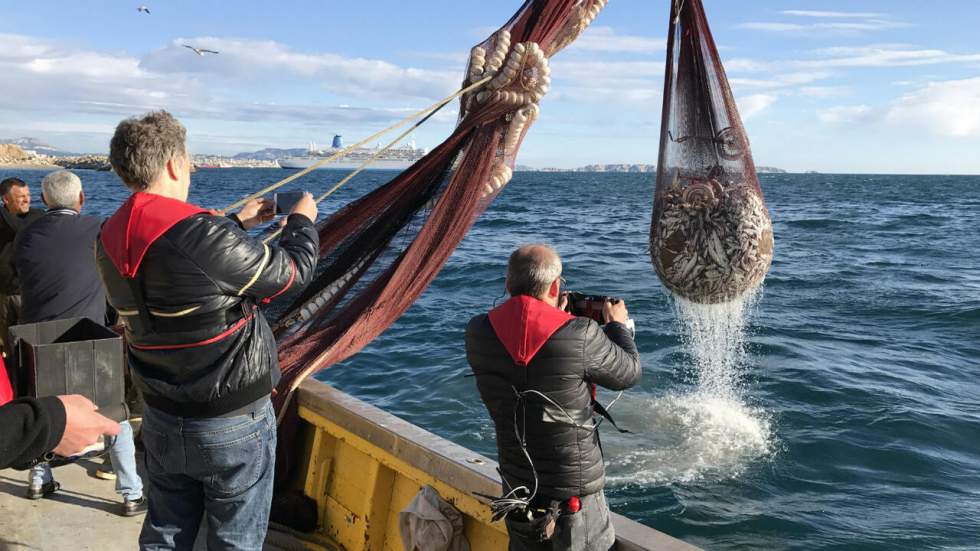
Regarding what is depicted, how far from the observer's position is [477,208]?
12.5ft

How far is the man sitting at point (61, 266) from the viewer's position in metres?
3.69

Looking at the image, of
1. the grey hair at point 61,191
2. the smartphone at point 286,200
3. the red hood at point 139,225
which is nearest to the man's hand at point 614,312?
the smartphone at point 286,200

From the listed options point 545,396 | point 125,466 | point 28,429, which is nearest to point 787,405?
point 545,396

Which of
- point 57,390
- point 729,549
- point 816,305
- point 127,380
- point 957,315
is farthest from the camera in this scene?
point 816,305

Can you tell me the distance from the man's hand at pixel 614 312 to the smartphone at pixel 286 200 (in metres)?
1.17

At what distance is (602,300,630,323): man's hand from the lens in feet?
9.28

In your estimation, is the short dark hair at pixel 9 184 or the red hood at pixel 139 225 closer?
the red hood at pixel 139 225

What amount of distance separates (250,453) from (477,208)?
6.00 ft

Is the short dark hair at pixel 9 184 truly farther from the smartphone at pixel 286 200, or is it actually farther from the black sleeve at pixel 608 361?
the black sleeve at pixel 608 361

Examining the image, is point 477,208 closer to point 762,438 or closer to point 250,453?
point 250,453

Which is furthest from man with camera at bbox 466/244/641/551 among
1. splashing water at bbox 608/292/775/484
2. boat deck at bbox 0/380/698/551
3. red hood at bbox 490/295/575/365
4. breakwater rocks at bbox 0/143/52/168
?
breakwater rocks at bbox 0/143/52/168

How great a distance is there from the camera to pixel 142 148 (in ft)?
7.25

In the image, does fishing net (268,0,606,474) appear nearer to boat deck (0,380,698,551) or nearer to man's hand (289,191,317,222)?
boat deck (0,380,698,551)

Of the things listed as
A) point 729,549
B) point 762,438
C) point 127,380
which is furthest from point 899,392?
point 127,380
